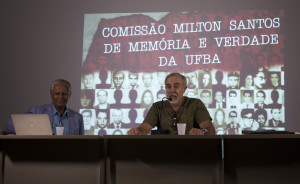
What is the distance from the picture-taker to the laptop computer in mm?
2342

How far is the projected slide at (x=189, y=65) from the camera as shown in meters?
4.23

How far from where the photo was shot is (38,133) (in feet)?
7.74

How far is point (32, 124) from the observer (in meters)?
2.35

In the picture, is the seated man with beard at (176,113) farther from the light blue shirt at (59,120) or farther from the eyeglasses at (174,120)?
the light blue shirt at (59,120)

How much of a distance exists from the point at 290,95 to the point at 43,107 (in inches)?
106

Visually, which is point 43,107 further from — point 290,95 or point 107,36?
point 290,95

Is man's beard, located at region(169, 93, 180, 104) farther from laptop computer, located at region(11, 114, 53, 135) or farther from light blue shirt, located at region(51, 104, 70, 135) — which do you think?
laptop computer, located at region(11, 114, 53, 135)

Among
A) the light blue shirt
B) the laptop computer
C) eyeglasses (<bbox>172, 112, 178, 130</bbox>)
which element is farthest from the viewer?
the light blue shirt

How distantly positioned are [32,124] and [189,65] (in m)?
2.42

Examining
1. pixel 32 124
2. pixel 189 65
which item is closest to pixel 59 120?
pixel 32 124

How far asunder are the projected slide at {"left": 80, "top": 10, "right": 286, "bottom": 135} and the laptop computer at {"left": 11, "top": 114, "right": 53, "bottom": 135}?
2.04 m

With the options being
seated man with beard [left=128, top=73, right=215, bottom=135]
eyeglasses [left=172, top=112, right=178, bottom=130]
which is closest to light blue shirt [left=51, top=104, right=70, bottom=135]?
seated man with beard [left=128, top=73, right=215, bottom=135]

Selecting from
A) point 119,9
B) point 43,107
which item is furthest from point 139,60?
point 43,107

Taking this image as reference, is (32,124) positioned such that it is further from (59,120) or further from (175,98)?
(175,98)
